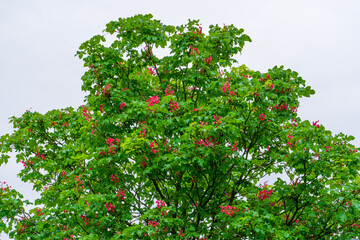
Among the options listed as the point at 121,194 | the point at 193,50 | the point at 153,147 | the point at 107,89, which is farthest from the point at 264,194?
the point at 107,89

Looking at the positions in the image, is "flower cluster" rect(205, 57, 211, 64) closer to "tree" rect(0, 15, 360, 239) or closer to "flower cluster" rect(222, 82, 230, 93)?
"tree" rect(0, 15, 360, 239)

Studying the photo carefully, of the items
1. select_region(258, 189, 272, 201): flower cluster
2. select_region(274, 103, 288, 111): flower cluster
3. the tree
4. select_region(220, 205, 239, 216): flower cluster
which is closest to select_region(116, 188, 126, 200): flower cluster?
the tree

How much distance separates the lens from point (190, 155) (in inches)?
437

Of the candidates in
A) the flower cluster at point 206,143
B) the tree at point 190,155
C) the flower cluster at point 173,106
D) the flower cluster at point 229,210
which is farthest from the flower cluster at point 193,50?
the flower cluster at point 229,210

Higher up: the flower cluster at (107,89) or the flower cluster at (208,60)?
the flower cluster at (208,60)

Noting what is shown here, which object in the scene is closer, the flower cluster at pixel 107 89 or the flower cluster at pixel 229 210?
the flower cluster at pixel 229 210

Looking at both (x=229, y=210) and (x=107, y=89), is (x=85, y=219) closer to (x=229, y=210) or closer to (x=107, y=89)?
(x=107, y=89)

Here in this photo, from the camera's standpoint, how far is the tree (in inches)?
440

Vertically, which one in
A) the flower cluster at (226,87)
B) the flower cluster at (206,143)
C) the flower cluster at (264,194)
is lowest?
the flower cluster at (264,194)

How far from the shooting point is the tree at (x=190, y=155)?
11.2m

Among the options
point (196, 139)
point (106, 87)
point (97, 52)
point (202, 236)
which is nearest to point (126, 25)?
point (97, 52)

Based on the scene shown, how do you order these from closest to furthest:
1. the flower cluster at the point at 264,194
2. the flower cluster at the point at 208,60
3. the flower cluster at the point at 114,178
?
1. the flower cluster at the point at 114,178
2. the flower cluster at the point at 264,194
3. the flower cluster at the point at 208,60

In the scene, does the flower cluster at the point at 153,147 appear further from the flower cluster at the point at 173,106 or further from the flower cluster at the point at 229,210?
the flower cluster at the point at 229,210

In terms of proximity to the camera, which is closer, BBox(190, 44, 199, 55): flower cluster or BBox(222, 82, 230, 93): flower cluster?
BBox(222, 82, 230, 93): flower cluster
